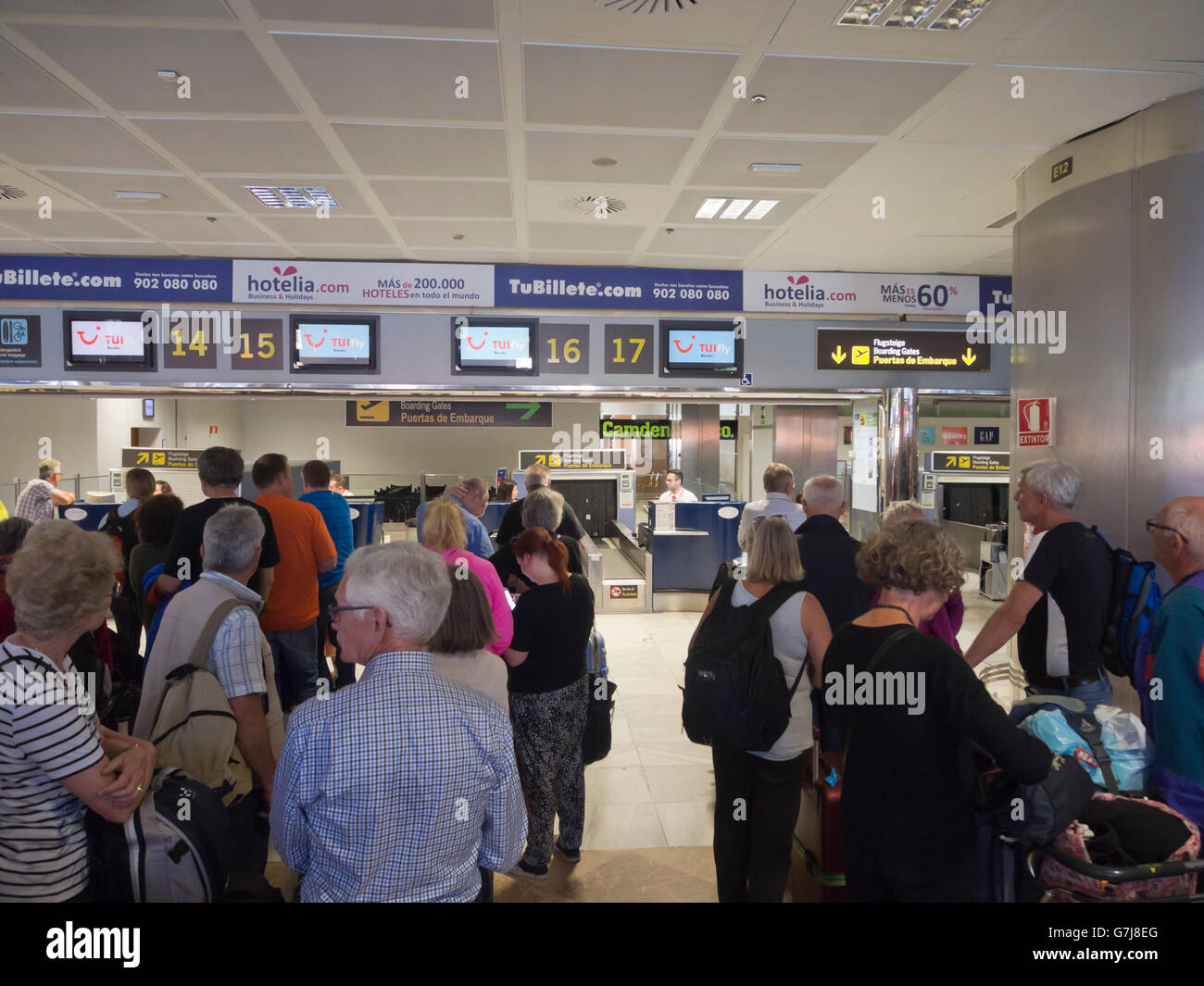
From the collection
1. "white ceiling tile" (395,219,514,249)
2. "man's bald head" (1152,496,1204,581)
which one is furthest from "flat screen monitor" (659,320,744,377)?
"man's bald head" (1152,496,1204,581)

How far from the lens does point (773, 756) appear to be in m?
2.58

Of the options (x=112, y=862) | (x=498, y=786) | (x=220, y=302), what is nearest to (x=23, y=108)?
(x=220, y=302)

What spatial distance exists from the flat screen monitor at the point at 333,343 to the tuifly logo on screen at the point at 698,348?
2.57m

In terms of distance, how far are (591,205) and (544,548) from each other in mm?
2817

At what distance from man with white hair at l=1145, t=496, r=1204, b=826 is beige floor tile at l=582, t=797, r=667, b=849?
2102mm

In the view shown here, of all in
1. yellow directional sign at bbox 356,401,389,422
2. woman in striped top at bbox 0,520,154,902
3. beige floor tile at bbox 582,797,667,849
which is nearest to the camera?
woman in striped top at bbox 0,520,154,902

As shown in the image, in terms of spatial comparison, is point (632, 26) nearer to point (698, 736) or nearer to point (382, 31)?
point (382, 31)

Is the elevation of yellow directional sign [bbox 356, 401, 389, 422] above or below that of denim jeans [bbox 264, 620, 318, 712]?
above

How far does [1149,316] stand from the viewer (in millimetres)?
3516

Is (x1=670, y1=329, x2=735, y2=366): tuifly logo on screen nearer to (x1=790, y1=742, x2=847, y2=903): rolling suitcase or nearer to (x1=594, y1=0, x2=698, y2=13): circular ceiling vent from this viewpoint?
(x1=594, y1=0, x2=698, y2=13): circular ceiling vent

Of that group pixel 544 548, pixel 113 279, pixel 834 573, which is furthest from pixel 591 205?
pixel 113 279

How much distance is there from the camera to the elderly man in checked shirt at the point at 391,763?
152 centimetres

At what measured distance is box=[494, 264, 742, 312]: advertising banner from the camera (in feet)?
21.4

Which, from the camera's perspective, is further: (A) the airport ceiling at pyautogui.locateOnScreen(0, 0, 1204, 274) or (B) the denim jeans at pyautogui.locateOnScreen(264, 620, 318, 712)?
(B) the denim jeans at pyautogui.locateOnScreen(264, 620, 318, 712)
